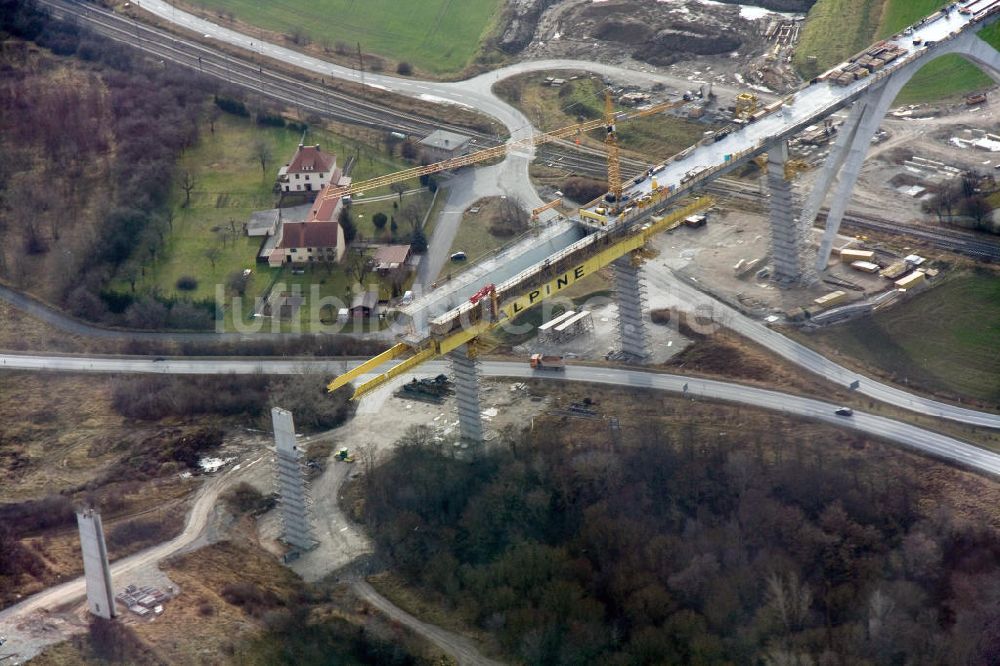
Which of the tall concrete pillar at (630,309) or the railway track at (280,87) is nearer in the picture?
the tall concrete pillar at (630,309)

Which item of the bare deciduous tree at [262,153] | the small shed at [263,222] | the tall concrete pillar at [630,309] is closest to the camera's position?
the tall concrete pillar at [630,309]

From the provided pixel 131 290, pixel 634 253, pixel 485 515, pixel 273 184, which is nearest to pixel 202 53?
pixel 273 184

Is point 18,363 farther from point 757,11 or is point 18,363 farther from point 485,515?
point 757,11

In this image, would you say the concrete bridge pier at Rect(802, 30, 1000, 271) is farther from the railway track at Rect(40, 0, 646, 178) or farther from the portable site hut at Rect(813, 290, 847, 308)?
the railway track at Rect(40, 0, 646, 178)

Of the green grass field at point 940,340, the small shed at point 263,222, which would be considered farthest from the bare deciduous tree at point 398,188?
the green grass field at point 940,340

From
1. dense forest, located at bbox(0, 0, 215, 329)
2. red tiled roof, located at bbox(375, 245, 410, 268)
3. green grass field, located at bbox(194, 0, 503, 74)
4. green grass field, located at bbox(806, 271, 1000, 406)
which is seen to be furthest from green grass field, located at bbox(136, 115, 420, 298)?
green grass field, located at bbox(806, 271, 1000, 406)

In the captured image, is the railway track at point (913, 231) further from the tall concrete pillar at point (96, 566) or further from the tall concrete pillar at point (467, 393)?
the tall concrete pillar at point (96, 566)

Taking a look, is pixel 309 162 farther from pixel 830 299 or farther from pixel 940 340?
pixel 940 340

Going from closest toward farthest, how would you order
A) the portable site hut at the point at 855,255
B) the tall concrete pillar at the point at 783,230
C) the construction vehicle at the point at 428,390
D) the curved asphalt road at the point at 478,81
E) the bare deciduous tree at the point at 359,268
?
the construction vehicle at the point at 428,390 → the tall concrete pillar at the point at 783,230 → the portable site hut at the point at 855,255 → the bare deciduous tree at the point at 359,268 → the curved asphalt road at the point at 478,81
